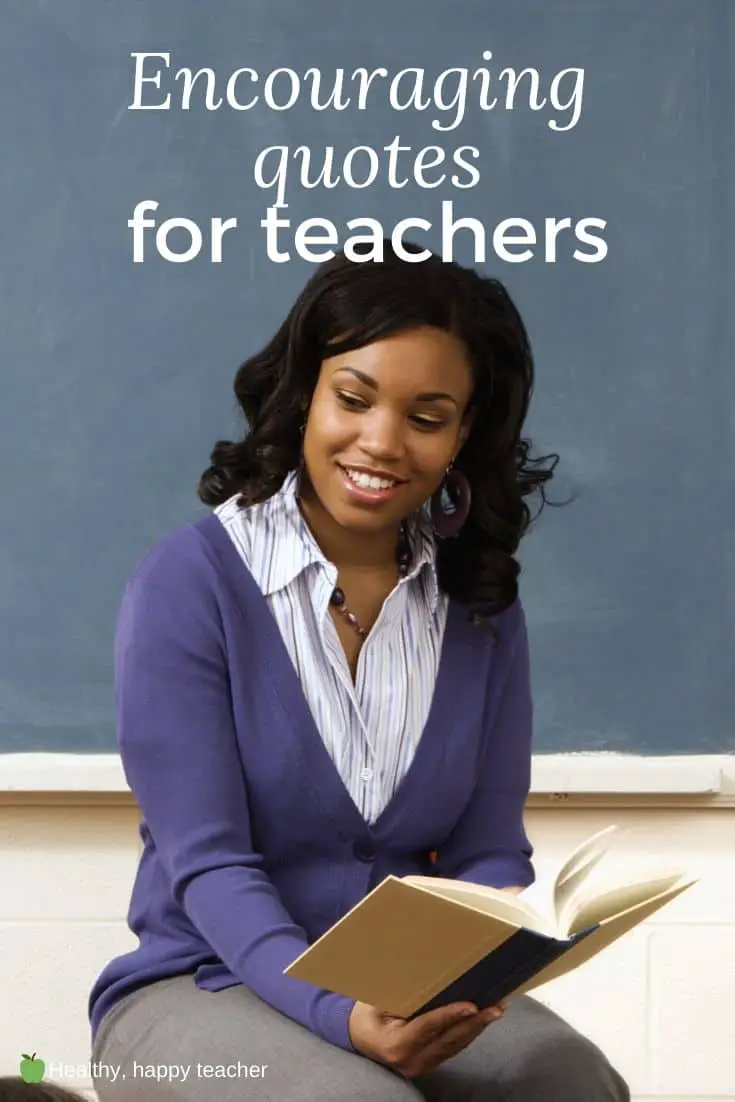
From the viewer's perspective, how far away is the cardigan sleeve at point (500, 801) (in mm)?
1636

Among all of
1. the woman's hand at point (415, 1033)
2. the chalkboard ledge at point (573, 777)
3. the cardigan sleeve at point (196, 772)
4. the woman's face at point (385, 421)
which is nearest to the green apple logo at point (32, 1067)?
the chalkboard ledge at point (573, 777)

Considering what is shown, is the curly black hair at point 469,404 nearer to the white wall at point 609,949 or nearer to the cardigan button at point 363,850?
the cardigan button at point 363,850

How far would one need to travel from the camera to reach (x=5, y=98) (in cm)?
224

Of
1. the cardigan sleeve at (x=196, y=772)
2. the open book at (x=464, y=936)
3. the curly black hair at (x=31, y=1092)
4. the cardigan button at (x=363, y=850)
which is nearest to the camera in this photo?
the curly black hair at (x=31, y=1092)

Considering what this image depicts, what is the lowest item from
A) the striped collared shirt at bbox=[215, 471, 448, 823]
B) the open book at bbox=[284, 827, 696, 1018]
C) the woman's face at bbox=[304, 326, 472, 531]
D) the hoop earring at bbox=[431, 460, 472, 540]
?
the open book at bbox=[284, 827, 696, 1018]

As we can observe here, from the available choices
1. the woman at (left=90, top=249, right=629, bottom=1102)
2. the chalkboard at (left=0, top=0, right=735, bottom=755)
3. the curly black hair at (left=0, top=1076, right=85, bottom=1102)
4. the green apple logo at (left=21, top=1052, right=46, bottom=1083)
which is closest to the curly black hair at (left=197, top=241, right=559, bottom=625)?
the woman at (left=90, top=249, right=629, bottom=1102)

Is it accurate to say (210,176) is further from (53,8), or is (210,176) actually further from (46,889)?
(46,889)

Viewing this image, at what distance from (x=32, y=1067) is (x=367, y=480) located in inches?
41.2

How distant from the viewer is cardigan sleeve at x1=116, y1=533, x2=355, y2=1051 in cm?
140

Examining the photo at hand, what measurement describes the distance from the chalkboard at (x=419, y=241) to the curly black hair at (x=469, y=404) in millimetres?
574

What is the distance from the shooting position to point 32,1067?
213 centimetres

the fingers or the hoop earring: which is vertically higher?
the hoop earring

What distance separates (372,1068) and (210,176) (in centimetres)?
136

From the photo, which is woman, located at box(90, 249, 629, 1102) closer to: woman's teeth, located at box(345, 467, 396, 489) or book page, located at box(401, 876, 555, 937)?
woman's teeth, located at box(345, 467, 396, 489)
